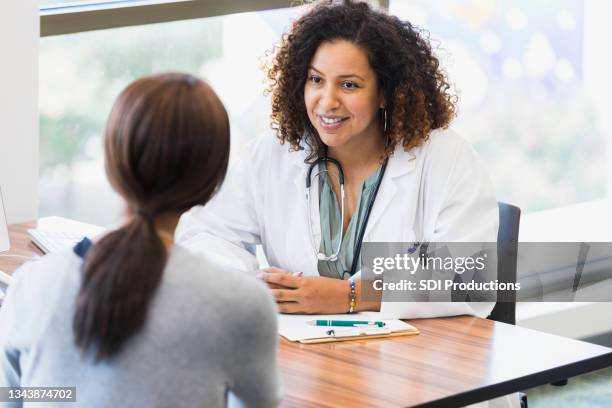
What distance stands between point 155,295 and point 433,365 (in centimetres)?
71

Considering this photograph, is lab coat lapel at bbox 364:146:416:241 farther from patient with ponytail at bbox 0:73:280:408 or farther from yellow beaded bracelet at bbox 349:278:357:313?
patient with ponytail at bbox 0:73:280:408

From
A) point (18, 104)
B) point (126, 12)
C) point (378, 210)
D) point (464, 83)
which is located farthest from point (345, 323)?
point (464, 83)

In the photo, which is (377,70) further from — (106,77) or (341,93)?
(106,77)

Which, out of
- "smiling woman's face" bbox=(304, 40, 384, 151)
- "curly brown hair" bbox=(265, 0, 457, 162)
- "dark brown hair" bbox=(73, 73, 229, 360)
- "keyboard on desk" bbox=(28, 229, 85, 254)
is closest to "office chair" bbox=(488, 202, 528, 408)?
"curly brown hair" bbox=(265, 0, 457, 162)

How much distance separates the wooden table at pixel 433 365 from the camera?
1557 mm

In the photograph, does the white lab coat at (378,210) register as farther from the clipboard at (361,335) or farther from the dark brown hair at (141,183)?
the dark brown hair at (141,183)

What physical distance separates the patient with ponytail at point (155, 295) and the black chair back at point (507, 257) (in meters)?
1.20

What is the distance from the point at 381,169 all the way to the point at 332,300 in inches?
15.9

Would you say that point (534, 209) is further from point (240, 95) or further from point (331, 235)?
point (331, 235)

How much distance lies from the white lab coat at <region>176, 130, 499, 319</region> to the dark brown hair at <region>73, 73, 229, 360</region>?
0.90 m

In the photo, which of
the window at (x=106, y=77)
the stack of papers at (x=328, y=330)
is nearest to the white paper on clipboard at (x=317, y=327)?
the stack of papers at (x=328, y=330)

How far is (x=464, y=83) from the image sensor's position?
12.6ft

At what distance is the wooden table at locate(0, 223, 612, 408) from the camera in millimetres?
1557

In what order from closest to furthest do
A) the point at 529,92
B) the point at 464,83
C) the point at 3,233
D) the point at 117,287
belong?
the point at 117,287 → the point at 3,233 → the point at 464,83 → the point at 529,92
